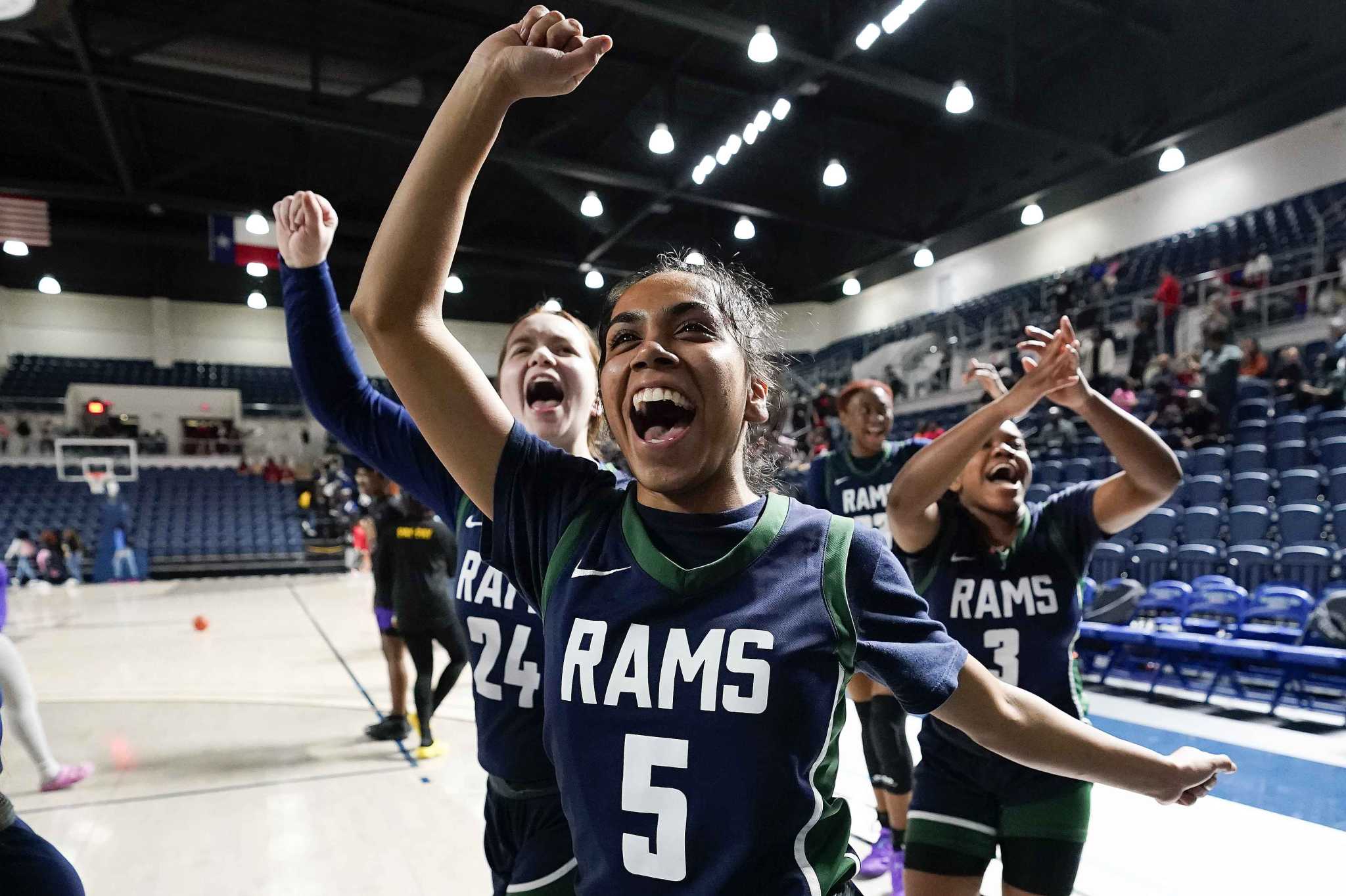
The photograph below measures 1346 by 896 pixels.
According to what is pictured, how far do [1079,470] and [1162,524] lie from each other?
172 centimetres

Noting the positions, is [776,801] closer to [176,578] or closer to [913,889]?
[913,889]

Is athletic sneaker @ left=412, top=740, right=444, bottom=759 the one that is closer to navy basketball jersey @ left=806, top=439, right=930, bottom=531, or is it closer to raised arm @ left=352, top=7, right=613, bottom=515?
navy basketball jersey @ left=806, top=439, right=930, bottom=531

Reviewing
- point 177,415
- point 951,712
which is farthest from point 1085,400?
point 177,415

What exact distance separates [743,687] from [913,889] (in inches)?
51.1

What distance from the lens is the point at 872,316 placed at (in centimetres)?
1978

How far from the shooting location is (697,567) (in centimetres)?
104

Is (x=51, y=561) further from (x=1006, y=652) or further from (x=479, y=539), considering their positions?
(x=1006, y=652)

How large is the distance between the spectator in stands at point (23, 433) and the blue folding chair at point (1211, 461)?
2479 cm

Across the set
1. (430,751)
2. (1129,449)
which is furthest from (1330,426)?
(430,751)

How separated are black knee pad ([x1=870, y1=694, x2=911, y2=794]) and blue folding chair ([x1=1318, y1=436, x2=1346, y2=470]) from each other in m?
6.67

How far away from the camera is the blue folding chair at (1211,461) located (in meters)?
8.32

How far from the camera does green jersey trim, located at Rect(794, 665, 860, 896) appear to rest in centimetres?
98

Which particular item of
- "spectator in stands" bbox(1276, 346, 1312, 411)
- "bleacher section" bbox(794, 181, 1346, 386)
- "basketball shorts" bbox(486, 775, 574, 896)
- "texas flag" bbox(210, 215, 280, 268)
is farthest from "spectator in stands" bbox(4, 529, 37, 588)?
"spectator in stands" bbox(1276, 346, 1312, 411)

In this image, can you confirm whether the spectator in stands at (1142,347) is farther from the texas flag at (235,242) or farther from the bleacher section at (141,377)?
the bleacher section at (141,377)
